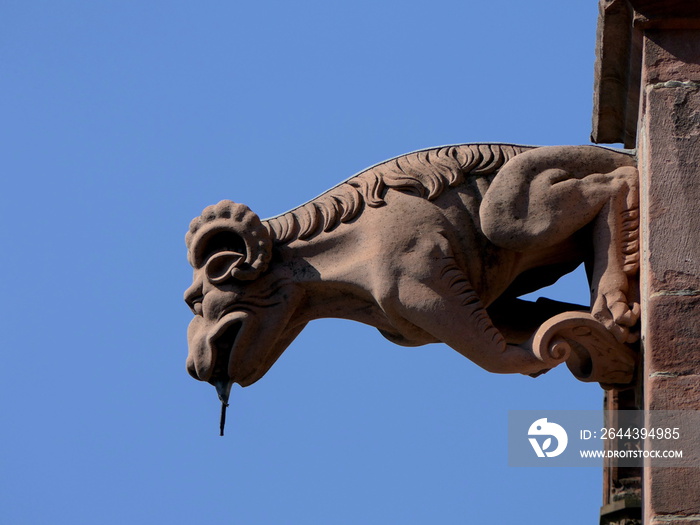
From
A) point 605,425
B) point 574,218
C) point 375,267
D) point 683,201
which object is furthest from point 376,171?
point 605,425

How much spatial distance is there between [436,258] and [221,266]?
3.30 feet

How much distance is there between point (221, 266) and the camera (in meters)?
6.68

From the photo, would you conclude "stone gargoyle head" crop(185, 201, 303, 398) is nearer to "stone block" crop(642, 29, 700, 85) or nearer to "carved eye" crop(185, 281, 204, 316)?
"carved eye" crop(185, 281, 204, 316)

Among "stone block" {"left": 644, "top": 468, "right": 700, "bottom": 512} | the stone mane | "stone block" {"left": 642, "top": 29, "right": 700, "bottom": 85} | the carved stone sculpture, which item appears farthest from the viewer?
the stone mane

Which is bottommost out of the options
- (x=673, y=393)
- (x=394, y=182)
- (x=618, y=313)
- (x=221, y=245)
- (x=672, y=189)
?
(x=673, y=393)

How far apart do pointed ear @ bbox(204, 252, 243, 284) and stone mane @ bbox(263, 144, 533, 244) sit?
0.21 meters

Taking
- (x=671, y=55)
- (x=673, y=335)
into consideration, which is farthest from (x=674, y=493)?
(x=671, y=55)

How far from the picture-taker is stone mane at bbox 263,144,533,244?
21.5ft

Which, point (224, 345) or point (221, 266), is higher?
point (221, 266)

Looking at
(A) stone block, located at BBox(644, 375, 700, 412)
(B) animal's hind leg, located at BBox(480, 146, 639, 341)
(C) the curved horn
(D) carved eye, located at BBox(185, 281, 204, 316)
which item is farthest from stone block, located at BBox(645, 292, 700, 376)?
(D) carved eye, located at BBox(185, 281, 204, 316)

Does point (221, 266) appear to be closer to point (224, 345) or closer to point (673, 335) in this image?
point (224, 345)

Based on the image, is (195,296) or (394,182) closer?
(394,182)

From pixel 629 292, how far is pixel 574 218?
401mm

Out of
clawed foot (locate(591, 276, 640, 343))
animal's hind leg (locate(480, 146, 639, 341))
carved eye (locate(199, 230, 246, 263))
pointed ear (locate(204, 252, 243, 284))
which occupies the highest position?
animal's hind leg (locate(480, 146, 639, 341))
